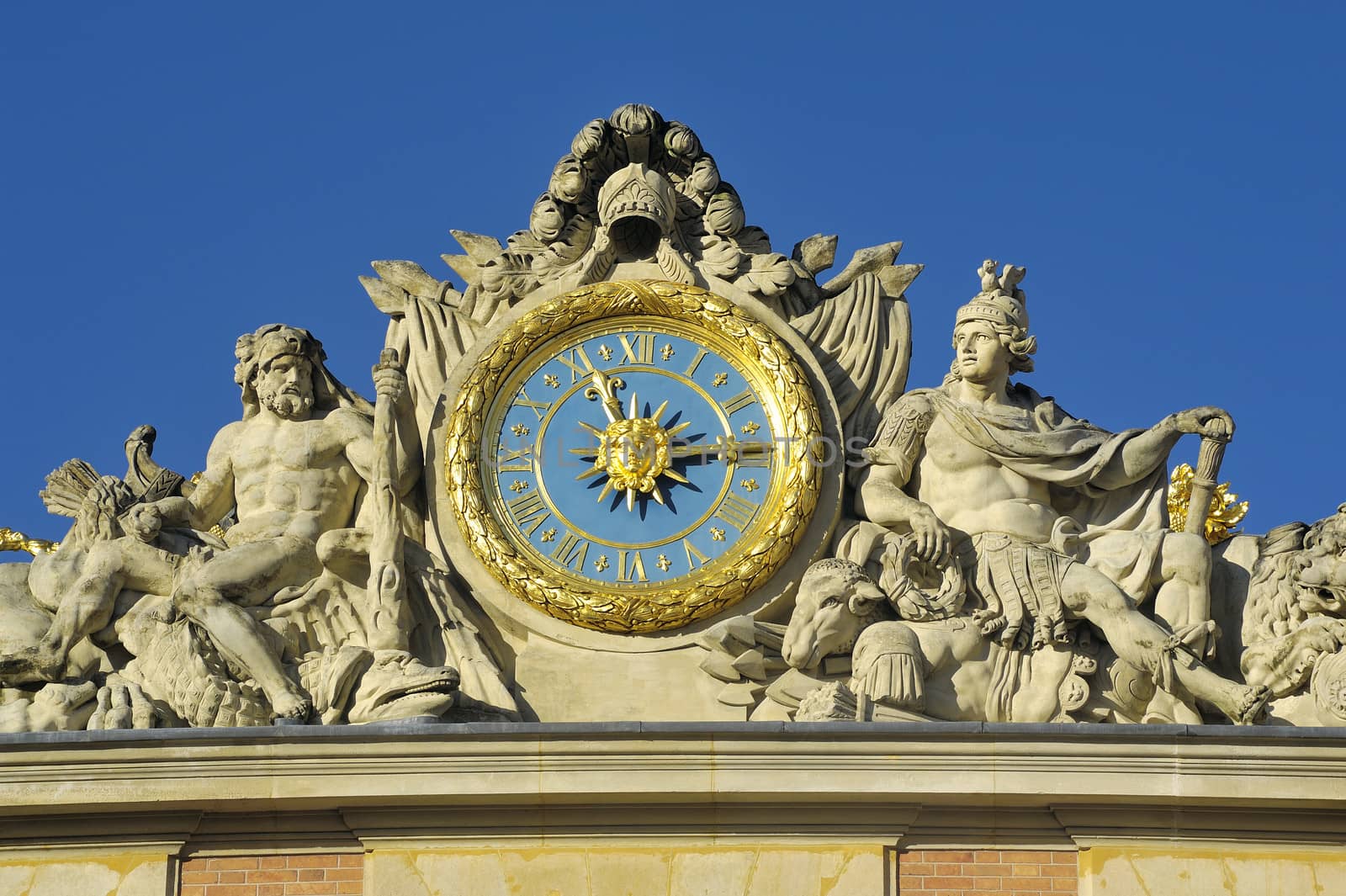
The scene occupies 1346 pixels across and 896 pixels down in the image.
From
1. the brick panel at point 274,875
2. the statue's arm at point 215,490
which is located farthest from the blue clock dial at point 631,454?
the brick panel at point 274,875

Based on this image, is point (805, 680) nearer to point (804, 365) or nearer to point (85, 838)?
point (804, 365)

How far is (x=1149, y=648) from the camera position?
1568 cm

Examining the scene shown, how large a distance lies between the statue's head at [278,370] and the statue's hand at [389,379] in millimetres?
385

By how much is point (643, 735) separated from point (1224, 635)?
2.87 m

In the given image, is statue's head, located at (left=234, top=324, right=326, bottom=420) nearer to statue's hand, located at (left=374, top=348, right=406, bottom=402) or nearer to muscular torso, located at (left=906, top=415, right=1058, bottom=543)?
statue's hand, located at (left=374, top=348, right=406, bottom=402)

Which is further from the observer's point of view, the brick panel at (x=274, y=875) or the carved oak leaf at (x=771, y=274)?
the carved oak leaf at (x=771, y=274)

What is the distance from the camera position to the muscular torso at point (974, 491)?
53.6 feet

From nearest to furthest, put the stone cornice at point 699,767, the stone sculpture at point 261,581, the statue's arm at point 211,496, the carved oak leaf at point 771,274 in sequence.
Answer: the stone cornice at point 699,767, the stone sculpture at point 261,581, the statue's arm at point 211,496, the carved oak leaf at point 771,274

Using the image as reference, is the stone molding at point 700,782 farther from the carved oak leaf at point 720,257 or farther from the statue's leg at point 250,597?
the carved oak leaf at point 720,257

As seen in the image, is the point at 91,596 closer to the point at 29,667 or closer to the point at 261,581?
the point at 29,667

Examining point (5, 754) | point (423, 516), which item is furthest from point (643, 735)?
point (5, 754)

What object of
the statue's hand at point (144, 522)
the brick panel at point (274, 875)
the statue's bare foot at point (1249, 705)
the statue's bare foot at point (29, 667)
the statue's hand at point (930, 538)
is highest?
the statue's hand at point (144, 522)

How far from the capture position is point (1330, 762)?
15.3 meters

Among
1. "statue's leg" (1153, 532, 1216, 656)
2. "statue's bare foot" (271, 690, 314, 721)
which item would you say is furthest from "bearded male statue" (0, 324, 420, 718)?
"statue's leg" (1153, 532, 1216, 656)
